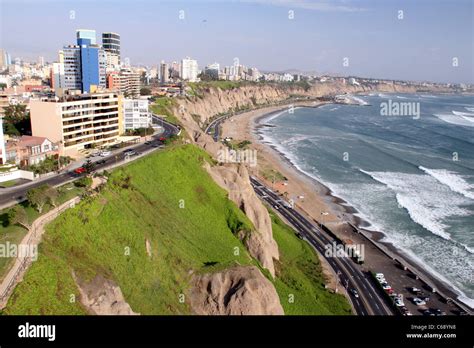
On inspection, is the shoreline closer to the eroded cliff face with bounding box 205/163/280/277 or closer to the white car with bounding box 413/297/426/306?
the white car with bounding box 413/297/426/306

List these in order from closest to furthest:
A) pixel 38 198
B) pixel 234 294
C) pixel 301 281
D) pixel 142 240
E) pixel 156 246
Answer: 1. pixel 234 294
2. pixel 38 198
3. pixel 142 240
4. pixel 156 246
5. pixel 301 281

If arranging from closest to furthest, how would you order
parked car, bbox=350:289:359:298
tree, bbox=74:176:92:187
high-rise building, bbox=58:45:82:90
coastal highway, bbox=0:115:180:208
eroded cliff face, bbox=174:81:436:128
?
coastal highway, bbox=0:115:180:208 → tree, bbox=74:176:92:187 → parked car, bbox=350:289:359:298 → high-rise building, bbox=58:45:82:90 → eroded cliff face, bbox=174:81:436:128

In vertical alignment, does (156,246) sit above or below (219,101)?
below

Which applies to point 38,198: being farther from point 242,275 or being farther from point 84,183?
point 242,275

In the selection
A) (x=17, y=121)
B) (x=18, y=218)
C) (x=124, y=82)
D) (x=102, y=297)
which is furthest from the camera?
(x=124, y=82)

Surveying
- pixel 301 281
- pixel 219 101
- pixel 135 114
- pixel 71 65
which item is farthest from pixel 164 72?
pixel 301 281

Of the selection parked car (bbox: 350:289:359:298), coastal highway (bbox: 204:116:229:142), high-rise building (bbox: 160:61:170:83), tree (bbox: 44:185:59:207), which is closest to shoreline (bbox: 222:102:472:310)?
parked car (bbox: 350:289:359:298)

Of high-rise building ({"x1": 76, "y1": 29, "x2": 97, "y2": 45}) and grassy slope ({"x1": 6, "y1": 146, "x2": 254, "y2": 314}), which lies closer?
grassy slope ({"x1": 6, "y1": 146, "x2": 254, "y2": 314})
